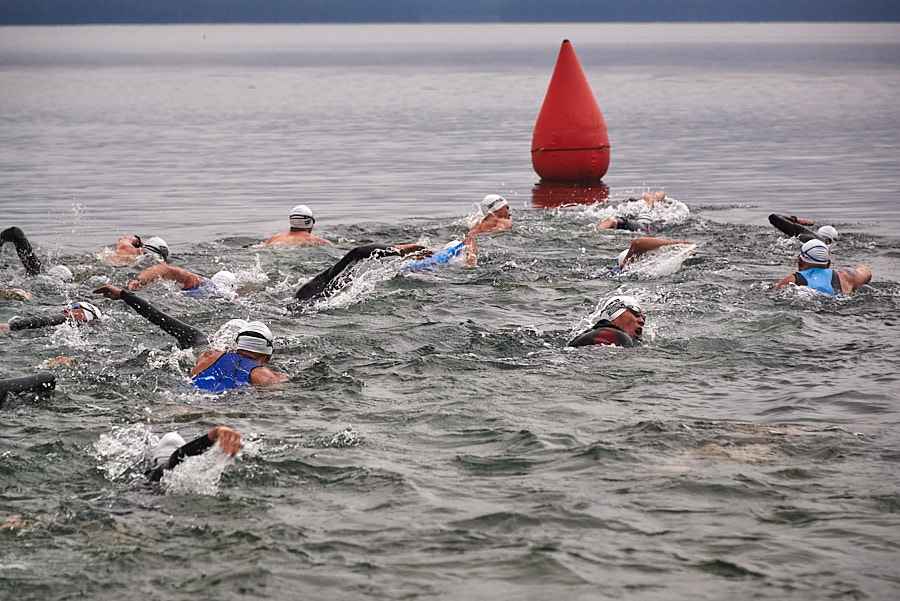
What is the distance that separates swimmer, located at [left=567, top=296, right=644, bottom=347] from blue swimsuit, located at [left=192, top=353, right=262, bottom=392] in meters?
3.31

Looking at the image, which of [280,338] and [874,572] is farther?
[280,338]

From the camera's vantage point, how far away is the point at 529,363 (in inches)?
376

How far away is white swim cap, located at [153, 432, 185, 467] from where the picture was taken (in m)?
6.52

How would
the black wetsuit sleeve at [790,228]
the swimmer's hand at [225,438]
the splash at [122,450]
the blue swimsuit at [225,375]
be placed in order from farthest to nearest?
1. the black wetsuit sleeve at [790,228]
2. the blue swimsuit at [225,375]
3. the splash at [122,450]
4. the swimmer's hand at [225,438]

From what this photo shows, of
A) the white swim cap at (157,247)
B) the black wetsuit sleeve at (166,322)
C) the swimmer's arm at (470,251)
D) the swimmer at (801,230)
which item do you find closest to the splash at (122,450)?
the black wetsuit sleeve at (166,322)

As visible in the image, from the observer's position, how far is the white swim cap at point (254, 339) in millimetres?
8594

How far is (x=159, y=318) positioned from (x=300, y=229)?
6.33m

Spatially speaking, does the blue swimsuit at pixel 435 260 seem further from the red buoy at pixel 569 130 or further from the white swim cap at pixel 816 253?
the red buoy at pixel 569 130

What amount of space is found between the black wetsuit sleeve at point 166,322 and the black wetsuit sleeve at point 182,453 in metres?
3.09

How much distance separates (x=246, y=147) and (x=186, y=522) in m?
29.6

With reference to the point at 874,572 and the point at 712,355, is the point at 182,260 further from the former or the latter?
the point at 874,572

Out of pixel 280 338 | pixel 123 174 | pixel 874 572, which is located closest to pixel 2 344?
pixel 280 338

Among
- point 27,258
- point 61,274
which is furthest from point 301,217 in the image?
point 27,258

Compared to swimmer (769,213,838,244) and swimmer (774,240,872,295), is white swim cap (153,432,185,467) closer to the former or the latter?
swimmer (774,240,872,295)
